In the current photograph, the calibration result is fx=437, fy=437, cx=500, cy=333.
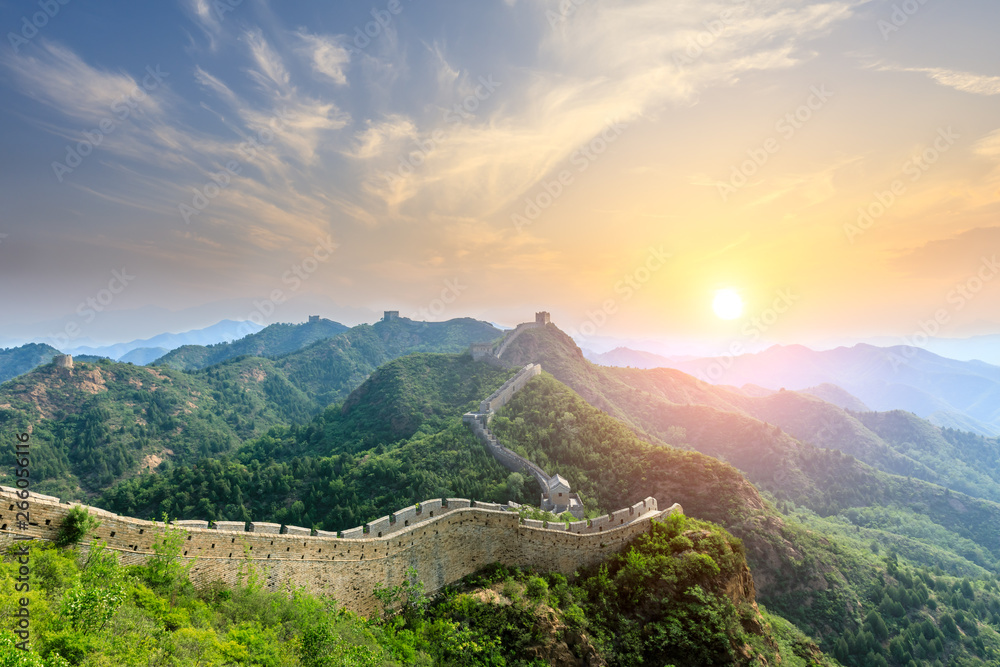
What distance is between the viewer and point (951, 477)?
416ft

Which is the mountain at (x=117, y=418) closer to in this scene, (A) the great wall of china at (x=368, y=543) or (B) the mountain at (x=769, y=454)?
(B) the mountain at (x=769, y=454)

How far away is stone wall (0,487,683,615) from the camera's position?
44.9 feet

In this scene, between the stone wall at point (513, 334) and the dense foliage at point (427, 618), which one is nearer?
the dense foliage at point (427, 618)

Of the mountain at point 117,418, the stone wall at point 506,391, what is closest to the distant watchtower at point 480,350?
the stone wall at point 506,391

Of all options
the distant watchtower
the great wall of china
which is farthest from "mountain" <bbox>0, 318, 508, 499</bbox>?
the great wall of china

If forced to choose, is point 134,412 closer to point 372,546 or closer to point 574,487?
point 574,487

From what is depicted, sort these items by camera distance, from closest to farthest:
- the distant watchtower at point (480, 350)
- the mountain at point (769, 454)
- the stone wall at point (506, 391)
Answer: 1. the stone wall at point (506, 391)
2. the mountain at point (769, 454)
3. the distant watchtower at point (480, 350)

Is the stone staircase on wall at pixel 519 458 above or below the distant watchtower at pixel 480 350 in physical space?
below

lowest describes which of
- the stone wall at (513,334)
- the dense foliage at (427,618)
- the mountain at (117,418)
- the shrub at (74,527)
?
the dense foliage at (427,618)

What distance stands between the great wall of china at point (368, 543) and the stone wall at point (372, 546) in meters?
0.03

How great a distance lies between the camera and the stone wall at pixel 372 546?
1370 cm

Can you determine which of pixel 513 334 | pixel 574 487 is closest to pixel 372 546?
pixel 574 487

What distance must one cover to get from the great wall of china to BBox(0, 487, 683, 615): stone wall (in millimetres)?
35

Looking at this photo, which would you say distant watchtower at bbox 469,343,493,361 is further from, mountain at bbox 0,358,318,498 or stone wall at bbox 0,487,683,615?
stone wall at bbox 0,487,683,615
